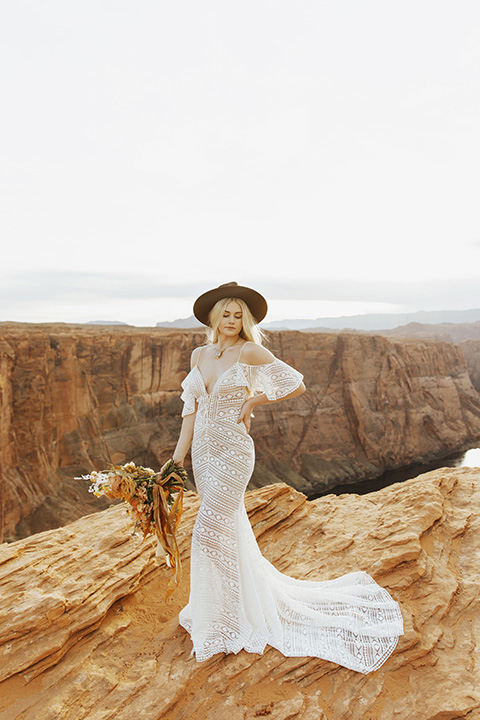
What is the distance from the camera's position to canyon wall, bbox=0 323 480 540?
20.4 meters

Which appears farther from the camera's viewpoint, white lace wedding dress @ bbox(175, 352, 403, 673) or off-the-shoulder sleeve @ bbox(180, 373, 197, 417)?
off-the-shoulder sleeve @ bbox(180, 373, 197, 417)

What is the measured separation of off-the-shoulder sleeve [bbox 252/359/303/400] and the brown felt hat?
1.64ft

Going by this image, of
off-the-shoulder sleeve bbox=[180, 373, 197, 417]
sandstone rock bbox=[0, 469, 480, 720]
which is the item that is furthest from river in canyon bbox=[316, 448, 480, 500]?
off-the-shoulder sleeve bbox=[180, 373, 197, 417]

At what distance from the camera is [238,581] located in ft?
11.1

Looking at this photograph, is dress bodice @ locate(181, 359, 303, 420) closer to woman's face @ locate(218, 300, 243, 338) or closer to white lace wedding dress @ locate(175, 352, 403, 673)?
white lace wedding dress @ locate(175, 352, 403, 673)

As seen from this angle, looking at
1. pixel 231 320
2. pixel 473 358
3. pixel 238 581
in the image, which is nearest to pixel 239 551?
pixel 238 581

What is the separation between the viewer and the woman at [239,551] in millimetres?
3311

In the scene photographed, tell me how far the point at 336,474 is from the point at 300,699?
1142 inches

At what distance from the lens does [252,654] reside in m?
3.26

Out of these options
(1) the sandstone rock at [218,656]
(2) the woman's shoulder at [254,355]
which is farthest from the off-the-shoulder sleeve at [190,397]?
(1) the sandstone rock at [218,656]

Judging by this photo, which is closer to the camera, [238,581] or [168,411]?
[238,581]

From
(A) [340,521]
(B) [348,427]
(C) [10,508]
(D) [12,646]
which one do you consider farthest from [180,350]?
(D) [12,646]

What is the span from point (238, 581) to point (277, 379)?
5.28ft

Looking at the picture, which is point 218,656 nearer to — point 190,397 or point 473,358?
point 190,397
